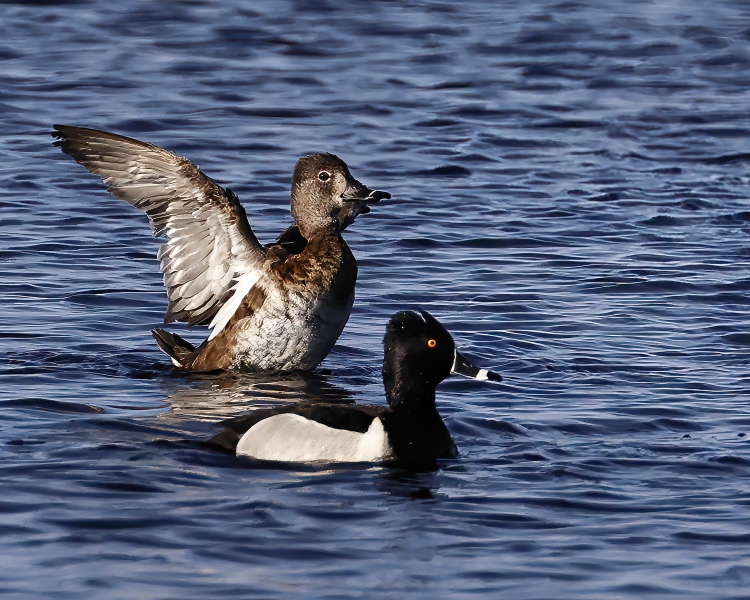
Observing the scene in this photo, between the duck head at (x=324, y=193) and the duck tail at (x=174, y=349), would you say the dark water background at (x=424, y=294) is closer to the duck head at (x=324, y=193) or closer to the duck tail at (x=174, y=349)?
the duck tail at (x=174, y=349)

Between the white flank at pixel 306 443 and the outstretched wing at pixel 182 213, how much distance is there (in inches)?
93.2

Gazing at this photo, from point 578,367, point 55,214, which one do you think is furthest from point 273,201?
point 578,367

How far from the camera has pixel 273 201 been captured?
599 inches

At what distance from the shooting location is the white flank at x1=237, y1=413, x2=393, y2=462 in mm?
8086

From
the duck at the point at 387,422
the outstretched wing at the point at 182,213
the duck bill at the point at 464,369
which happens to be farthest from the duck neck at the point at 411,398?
the outstretched wing at the point at 182,213

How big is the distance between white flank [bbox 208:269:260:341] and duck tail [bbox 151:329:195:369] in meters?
0.21

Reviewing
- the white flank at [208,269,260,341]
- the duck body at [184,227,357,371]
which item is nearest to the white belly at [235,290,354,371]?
the duck body at [184,227,357,371]

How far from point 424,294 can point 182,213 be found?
2595 millimetres

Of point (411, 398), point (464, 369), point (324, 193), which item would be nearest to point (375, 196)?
point (324, 193)

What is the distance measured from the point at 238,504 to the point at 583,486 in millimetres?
1774

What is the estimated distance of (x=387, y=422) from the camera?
8.35 m

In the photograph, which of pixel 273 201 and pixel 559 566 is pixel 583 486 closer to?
pixel 559 566

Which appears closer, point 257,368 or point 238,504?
point 238,504

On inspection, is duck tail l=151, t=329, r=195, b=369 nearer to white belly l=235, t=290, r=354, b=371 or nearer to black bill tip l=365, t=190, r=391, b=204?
white belly l=235, t=290, r=354, b=371
